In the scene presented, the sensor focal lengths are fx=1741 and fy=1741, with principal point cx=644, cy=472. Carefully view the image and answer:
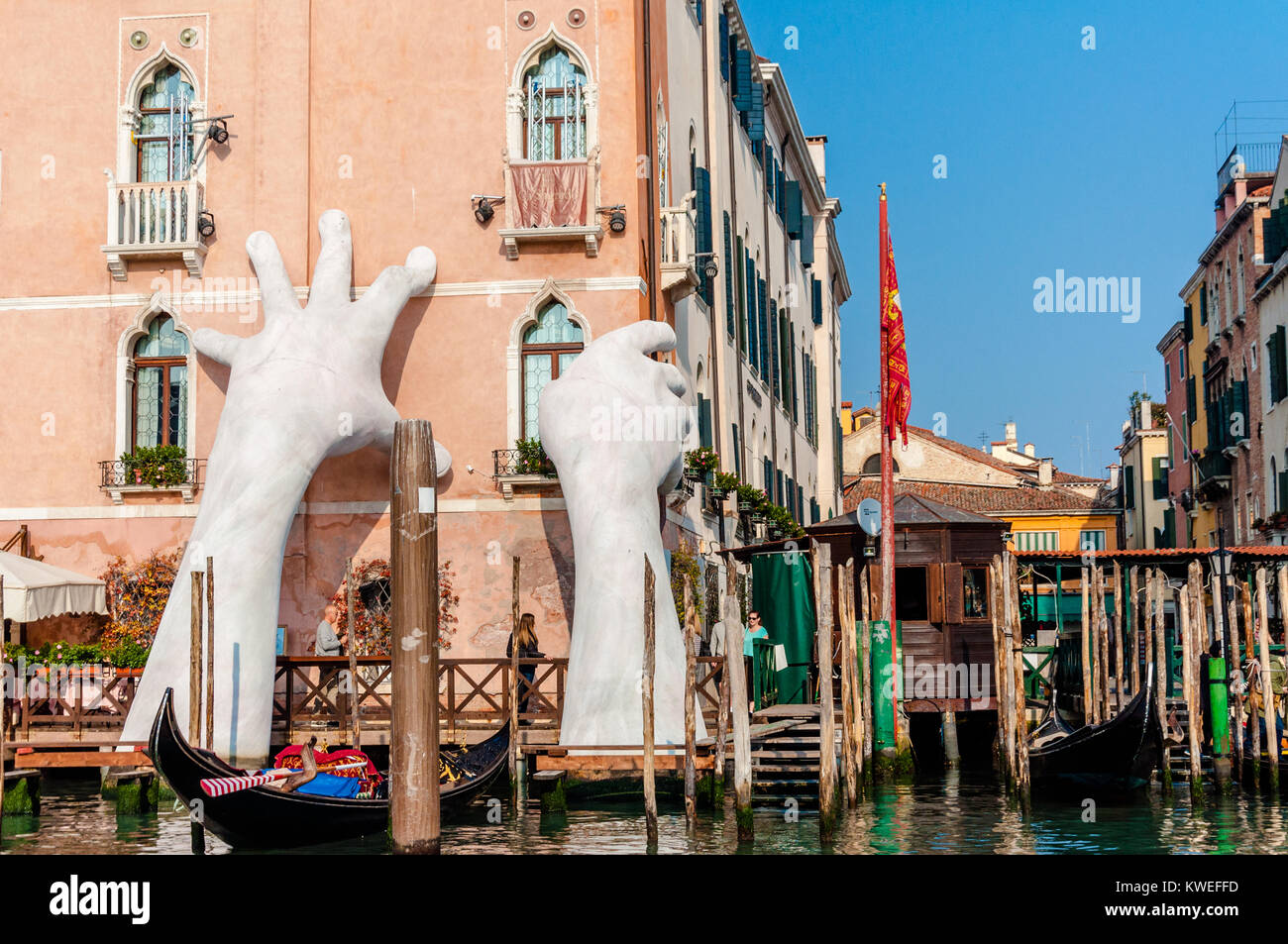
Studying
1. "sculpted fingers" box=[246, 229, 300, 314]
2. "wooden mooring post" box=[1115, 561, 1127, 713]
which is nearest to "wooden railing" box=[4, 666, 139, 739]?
"sculpted fingers" box=[246, 229, 300, 314]

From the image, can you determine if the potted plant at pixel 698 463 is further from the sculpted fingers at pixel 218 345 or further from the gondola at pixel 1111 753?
the sculpted fingers at pixel 218 345

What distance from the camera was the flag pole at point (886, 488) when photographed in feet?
69.8

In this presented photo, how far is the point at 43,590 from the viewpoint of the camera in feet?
61.0

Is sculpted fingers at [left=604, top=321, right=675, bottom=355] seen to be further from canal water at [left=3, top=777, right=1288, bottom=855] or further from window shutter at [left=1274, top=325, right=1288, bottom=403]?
window shutter at [left=1274, top=325, right=1288, bottom=403]

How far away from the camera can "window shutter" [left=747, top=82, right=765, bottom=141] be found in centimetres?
2953

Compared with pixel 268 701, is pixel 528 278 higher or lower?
higher

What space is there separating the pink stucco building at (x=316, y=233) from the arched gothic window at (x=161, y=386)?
0.03 m

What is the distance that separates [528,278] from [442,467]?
95.9 inches

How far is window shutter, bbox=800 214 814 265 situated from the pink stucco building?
16262mm

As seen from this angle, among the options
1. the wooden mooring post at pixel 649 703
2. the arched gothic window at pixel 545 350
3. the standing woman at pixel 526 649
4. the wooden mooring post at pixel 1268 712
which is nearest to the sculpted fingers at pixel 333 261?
the arched gothic window at pixel 545 350

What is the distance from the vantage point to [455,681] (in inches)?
804

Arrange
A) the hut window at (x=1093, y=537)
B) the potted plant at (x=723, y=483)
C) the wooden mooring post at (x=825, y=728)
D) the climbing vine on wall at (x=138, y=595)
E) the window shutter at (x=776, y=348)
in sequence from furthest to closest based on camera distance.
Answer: the hut window at (x=1093, y=537), the window shutter at (x=776, y=348), the potted plant at (x=723, y=483), the climbing vine on wall at (x=138, y=595), the wooden mooring post at (x=825, y=728)

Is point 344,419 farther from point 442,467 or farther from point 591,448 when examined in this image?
point 591,448
